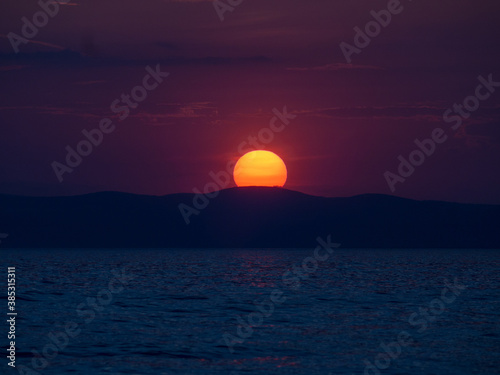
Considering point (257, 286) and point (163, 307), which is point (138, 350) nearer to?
point (163, 307)

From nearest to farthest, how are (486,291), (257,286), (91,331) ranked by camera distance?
(91,331), (486,291), (257,286)

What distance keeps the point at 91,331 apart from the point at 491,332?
1954cm

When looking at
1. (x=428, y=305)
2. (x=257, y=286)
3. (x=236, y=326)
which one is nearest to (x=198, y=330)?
(x=236, y=326)

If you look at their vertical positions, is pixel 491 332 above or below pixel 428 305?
below

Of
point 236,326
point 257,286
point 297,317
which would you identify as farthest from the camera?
point 257,286

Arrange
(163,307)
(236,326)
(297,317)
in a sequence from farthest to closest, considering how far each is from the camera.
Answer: (163,307) < (297,317) < (236,326)

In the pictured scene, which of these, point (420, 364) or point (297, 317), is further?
point (297, 317)

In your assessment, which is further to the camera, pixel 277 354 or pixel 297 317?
pixel 297 317

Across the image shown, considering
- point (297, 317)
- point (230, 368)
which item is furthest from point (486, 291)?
point (230, 368)

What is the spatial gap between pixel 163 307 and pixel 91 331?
11.7 m

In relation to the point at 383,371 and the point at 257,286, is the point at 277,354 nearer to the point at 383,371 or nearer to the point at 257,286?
the point at 383,371

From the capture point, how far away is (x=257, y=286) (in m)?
66.2

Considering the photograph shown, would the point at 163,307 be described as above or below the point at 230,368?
above

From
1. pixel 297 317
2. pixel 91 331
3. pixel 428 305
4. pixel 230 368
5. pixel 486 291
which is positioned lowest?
pixel 230 368
